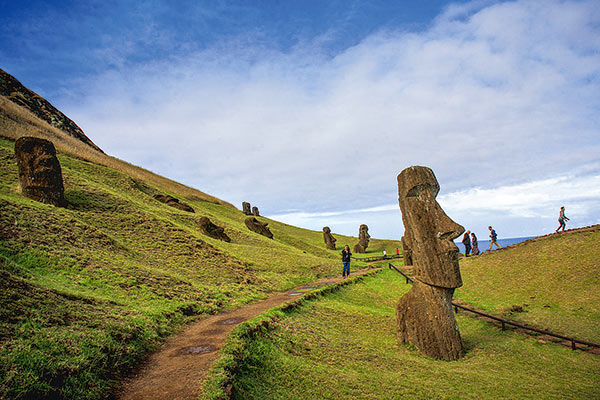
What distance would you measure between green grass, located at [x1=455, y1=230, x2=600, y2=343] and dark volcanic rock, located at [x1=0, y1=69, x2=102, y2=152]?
78.1 meters

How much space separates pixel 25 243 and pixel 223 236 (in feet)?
68.5

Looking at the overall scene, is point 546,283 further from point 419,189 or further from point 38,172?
point 38,172

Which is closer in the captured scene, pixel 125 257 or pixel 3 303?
pixel 3 303

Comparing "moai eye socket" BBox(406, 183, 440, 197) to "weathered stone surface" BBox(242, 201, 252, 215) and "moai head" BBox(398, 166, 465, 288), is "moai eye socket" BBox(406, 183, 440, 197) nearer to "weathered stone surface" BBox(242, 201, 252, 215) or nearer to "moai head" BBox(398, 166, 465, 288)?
"moai head" BBox(398, 166, 465, 288)

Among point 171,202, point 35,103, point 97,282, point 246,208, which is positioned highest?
point 35,103

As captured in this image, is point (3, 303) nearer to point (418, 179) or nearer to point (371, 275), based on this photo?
point (418, 179)

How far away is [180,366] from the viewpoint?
25.5ft

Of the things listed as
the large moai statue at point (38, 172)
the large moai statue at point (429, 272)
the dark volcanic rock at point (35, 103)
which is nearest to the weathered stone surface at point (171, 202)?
the large moai statue at point (38, 172)

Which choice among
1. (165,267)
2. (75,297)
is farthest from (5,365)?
(165,267)

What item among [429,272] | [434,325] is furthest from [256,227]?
[434,325]

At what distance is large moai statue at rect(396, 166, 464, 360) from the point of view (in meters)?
10.7

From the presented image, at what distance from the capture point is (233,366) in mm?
7023

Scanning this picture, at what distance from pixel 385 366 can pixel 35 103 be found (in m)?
85.4

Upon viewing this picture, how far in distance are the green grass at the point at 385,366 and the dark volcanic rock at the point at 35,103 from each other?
76490 mm
